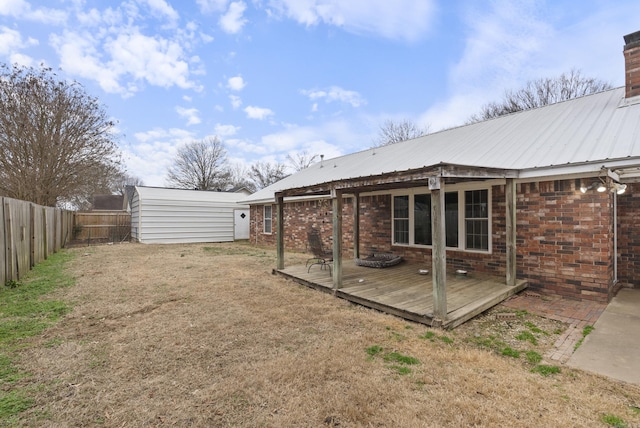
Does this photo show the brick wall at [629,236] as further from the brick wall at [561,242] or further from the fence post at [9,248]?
the fence post at [9,248]

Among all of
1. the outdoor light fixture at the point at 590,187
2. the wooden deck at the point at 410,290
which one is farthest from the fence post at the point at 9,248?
the outdoor light fixture at the point at 590,187

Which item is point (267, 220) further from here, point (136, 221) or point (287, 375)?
point (287, 375)

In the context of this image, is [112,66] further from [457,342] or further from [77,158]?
[457,342]

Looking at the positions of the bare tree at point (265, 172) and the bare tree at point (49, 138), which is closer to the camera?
the bare tree at point (49, 138)

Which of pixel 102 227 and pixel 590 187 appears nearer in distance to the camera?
pixel 590 187

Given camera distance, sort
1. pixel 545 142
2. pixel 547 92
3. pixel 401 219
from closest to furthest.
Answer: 1. pixel 545 142
2. pixel 401 219
3. pixel 547 92

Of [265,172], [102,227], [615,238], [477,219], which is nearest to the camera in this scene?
[615,238]

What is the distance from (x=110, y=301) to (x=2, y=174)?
42.3 feet

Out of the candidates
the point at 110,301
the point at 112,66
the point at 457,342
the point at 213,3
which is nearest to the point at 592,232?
the point at 457,342

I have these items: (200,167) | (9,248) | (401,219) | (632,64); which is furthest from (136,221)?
(632,64)

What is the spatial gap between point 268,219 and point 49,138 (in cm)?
1039

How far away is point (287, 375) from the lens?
2809mm

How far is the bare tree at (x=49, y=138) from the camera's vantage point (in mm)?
12617

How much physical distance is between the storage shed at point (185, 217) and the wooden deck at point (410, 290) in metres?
10.9
